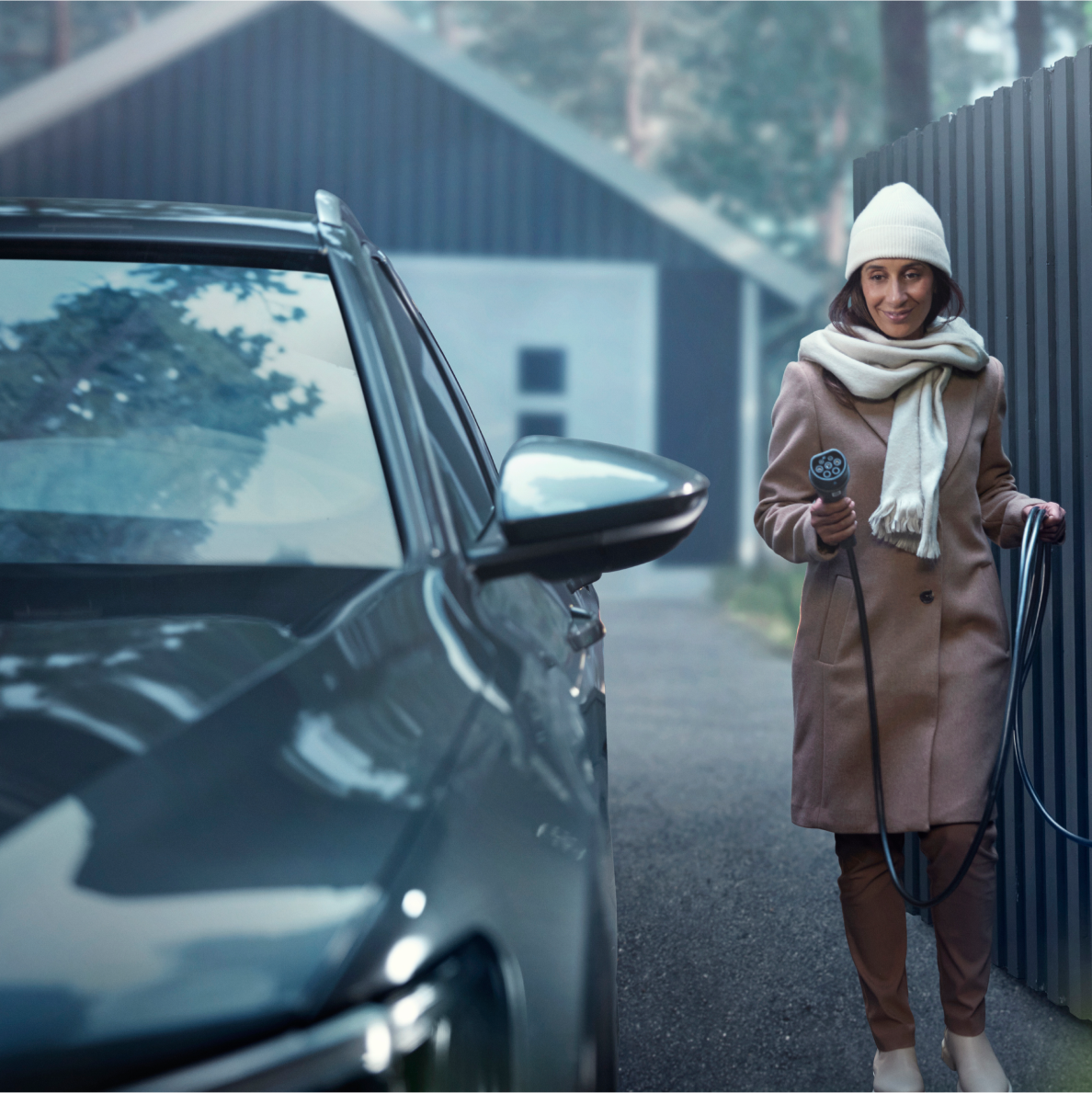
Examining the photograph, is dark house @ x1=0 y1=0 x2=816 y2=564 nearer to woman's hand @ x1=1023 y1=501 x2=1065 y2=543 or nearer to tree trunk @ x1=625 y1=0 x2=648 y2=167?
woman's hand @ x1=1023 y1=501 x2=1065 y2=543

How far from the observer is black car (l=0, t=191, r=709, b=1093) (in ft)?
2.57

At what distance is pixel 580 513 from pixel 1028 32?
63.1 ft

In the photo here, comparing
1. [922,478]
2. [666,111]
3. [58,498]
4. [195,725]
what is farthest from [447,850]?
[666,111]

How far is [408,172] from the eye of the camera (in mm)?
14531

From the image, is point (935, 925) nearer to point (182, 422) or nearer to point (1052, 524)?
point (1052, 524)

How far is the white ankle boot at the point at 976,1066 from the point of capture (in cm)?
233

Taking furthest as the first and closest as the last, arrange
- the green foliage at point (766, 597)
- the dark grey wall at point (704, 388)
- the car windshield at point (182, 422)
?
1. the dark grey wall at point (704, 388)
2. the green foliage at point (766, 597)
3. the car windshield at point (182, 422)

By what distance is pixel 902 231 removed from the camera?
2.46 metres

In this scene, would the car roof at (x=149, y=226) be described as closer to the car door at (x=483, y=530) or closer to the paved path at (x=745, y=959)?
the car door at (x=483, y=530)

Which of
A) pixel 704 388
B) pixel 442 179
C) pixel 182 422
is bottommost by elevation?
pixel 182 422

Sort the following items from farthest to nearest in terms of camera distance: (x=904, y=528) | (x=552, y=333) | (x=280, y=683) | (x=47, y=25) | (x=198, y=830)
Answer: (x=47, y=25), (x=552, y=333), (x=904, y=528), (x=280, y=683), (x=198, y=830)

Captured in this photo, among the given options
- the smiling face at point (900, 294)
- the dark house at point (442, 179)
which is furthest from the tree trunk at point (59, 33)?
the smiling face at point (900, 294)

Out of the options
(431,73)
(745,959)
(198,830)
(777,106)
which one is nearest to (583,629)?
(198,830)

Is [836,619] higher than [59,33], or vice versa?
[59,33]
